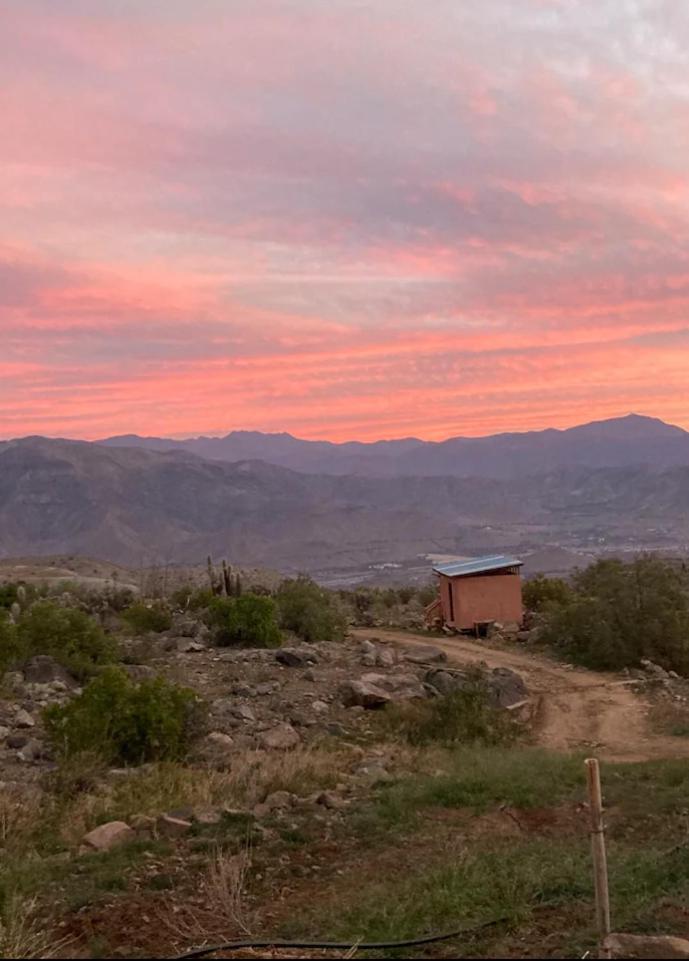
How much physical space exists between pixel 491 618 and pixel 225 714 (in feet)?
50.0

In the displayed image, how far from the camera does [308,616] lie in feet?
91.7

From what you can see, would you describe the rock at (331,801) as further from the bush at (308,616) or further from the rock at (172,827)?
the bush at (308,616)

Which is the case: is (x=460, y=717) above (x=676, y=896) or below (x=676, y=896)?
below

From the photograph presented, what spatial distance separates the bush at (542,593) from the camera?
1307 inches

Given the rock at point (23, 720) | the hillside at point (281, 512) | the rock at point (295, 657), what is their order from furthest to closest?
the hillside at point (281, 512) → the rock at point (295, 657) → the rock at point (23, 720)

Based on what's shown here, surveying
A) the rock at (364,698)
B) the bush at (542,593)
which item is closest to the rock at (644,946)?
the rock at (364,698)

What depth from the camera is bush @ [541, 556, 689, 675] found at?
23.3m

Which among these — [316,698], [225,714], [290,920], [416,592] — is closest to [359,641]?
[316,698]

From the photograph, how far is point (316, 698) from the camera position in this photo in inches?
718

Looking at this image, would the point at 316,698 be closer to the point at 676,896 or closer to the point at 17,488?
the point at 676,896

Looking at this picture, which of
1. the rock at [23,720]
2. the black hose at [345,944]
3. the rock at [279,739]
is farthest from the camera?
the rock at [23,720]

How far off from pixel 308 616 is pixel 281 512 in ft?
395

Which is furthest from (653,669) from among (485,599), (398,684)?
(485,599)

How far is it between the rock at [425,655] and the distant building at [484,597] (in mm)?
5344
